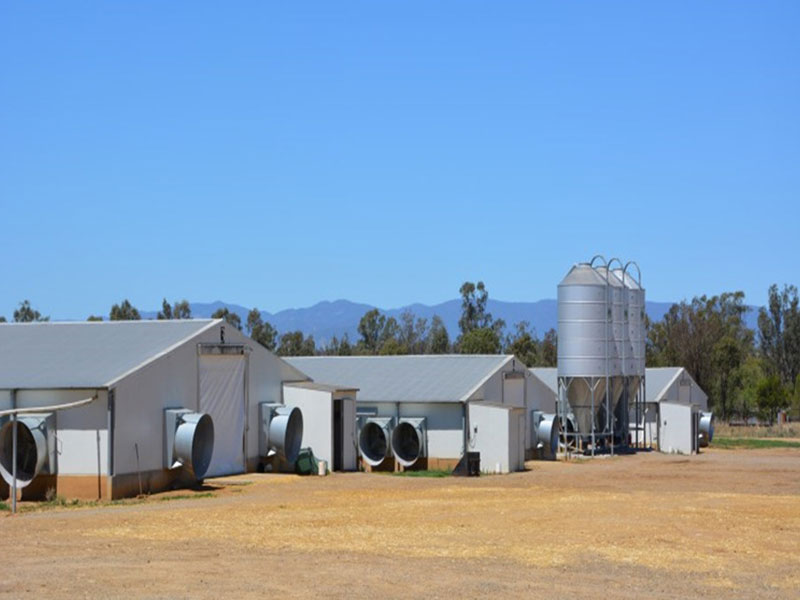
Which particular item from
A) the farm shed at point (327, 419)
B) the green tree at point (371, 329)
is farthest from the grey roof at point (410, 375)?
the green tree at point (371, 329)

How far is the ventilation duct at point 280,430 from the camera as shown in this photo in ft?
128

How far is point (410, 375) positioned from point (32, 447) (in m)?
18.0

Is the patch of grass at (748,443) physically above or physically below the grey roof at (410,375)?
below

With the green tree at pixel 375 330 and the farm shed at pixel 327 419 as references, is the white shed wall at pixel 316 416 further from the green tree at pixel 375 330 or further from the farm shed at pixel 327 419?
the green tree at pixel 375 330

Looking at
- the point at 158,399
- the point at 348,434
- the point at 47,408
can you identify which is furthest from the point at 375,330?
the point at 47,408

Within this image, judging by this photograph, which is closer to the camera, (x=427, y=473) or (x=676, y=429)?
(x=427, y=473)

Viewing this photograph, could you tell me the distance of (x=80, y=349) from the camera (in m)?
36.1

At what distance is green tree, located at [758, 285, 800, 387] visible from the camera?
4510 inches

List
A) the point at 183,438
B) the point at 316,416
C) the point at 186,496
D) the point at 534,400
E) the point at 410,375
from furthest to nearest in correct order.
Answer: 1. the point at 534,400
2. the point at 410,375
3. the point at 316,416
4. the point at 183,438
5. the point at 186,496

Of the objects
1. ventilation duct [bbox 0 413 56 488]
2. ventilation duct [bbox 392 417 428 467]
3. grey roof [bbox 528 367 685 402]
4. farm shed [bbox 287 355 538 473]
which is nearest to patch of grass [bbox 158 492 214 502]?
ventilation duct [bbox 0 413 56 488]

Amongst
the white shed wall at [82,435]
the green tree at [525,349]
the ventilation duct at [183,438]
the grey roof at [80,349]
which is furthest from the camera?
the green tree at [525,349]

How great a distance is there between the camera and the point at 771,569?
18.7 meters

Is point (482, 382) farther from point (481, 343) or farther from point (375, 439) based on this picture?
point (481, 343)

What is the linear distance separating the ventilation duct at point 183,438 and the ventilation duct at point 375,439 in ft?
32.3
